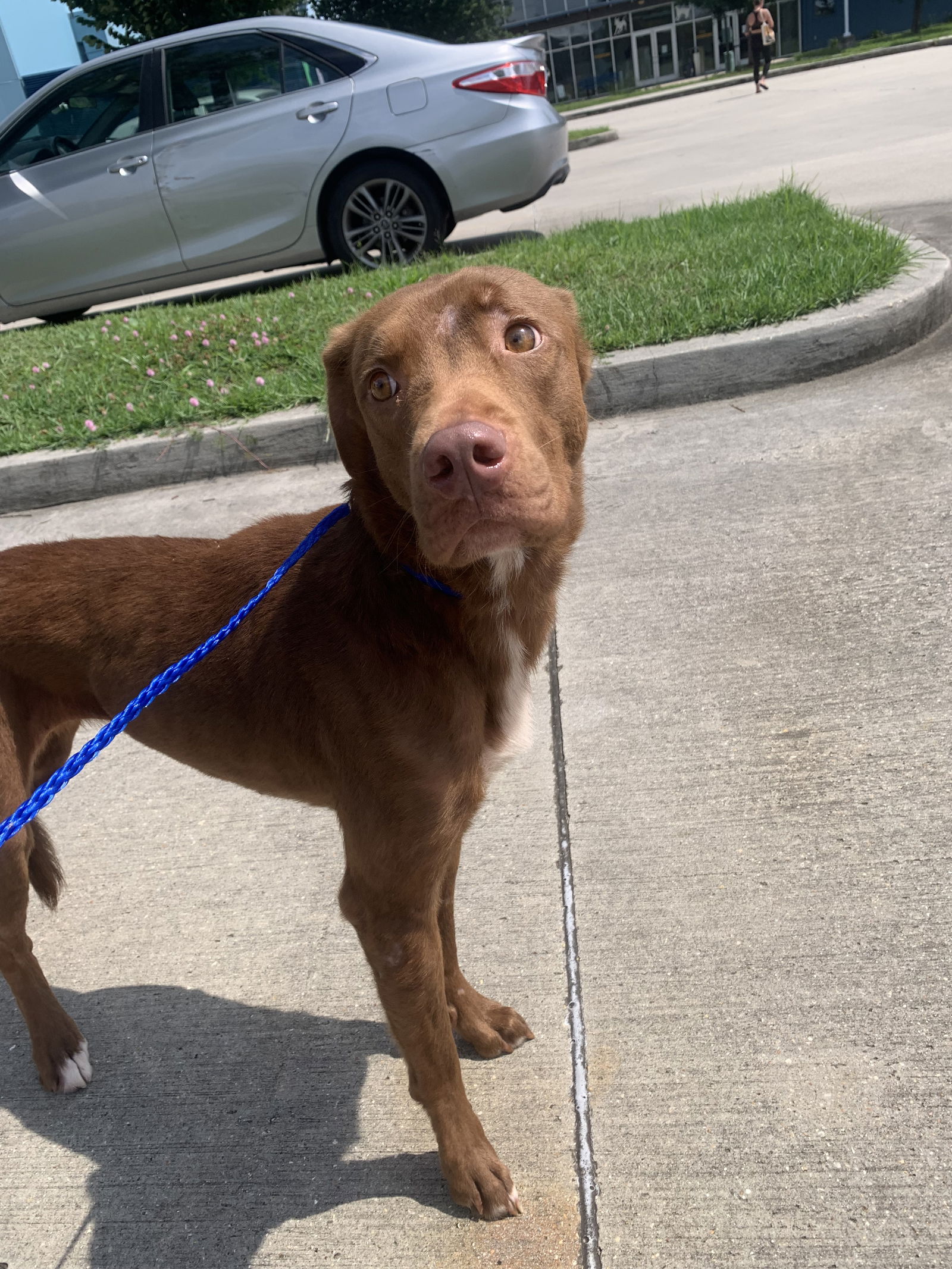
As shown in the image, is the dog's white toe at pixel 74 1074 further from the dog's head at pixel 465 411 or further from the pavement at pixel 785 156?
the pavement at pixel 785 156

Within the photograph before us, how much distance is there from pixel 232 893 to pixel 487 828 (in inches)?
28.4

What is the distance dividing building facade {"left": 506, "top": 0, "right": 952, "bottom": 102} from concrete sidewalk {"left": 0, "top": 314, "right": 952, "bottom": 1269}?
45.6 m

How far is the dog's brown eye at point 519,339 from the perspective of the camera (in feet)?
6.14

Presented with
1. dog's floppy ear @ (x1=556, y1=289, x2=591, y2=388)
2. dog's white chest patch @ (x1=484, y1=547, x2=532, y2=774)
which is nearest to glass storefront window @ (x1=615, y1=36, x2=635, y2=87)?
dog's floppy ear @ (x1=556, y1=289, x2=591, y2=388)

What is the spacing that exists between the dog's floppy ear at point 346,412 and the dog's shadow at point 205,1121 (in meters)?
1.28

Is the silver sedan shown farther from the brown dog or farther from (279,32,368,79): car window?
the brown dog

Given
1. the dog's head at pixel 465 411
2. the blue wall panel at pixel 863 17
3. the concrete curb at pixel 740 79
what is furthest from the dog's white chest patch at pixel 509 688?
the blue wall panel at pixel 863 17

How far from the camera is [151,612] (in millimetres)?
2111

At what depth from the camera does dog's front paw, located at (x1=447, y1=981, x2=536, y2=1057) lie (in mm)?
2090

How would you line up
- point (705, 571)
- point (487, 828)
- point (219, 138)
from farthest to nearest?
point (219, 138) < point (705, 571) < point (487, 828)

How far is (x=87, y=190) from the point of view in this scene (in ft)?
24.5

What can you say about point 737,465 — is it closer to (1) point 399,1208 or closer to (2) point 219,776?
(2) point 219,776

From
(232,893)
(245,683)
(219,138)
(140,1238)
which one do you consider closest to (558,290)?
(245,683)

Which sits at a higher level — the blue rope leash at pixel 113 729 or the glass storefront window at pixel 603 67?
the blue rope leash at pixel 113 729
